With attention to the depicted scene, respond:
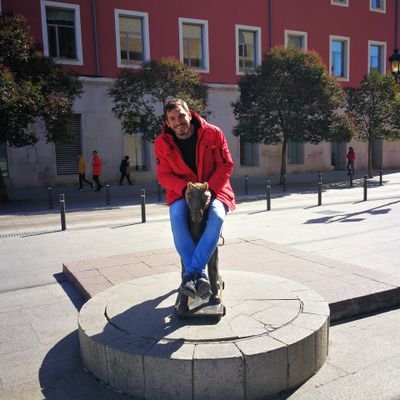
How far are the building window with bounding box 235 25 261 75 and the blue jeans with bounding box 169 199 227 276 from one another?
23.2 metres

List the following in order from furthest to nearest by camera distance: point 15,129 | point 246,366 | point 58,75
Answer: point 58,75 < point 15,129 < point 246,366

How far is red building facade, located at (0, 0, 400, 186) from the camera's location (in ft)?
70.5

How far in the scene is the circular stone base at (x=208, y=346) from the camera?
321cm

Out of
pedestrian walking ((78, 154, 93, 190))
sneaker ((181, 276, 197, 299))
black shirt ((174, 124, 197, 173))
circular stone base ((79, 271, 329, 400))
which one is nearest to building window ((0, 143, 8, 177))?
pedestrian walking ((78, 154, 93, 190))

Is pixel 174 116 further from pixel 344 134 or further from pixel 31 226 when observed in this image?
pixel 344 134

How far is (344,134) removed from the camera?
70.8ft

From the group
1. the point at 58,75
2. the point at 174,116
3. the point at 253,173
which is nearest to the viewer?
the point at 174,116

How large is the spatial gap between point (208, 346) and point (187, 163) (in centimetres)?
179

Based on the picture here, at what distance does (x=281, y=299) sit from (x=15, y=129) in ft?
42.1

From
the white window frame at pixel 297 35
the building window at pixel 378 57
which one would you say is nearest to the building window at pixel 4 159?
the white window frame at pixel 297 35

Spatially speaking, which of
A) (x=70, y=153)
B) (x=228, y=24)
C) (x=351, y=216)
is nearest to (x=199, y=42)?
(x=228, y=24)

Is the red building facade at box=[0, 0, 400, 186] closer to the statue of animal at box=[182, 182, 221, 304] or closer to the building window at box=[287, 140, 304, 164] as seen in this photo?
the building window at box=[287, 140, 304, 164]

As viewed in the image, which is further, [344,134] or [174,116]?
[344,134]

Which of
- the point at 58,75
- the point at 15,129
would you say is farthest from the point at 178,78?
the point at 15,129
